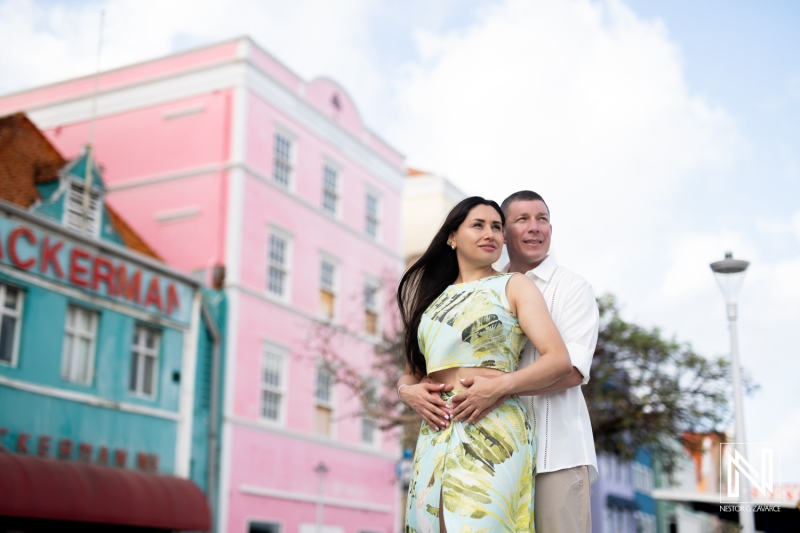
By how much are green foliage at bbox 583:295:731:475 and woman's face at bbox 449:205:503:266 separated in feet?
49.0

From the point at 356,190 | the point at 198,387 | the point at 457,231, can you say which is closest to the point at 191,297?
the point at 198,387

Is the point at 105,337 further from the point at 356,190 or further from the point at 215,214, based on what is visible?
the point at 356,190

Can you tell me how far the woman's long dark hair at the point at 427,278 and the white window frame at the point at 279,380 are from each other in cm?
1917

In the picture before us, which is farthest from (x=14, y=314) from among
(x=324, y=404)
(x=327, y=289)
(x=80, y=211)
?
(x=327, y=289)

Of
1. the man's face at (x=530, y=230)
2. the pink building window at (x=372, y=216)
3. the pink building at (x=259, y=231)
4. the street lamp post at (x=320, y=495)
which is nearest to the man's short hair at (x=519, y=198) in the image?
the man's face at (x=530, y=230)

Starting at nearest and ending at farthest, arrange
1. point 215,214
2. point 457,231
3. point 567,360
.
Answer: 1. point 567,360
2. point 457,231
3. point 215,214

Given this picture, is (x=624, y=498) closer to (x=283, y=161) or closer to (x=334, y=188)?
(x=334, y=188)

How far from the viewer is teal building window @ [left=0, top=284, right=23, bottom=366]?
16250 mm

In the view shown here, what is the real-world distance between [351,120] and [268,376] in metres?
8.73

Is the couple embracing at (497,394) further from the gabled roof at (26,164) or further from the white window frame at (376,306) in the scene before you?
the white window frame at (376,306)

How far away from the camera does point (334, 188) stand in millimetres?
27172

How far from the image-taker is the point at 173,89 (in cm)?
2431

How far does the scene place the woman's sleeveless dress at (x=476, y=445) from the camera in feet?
11.1

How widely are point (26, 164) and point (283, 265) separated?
697cm
